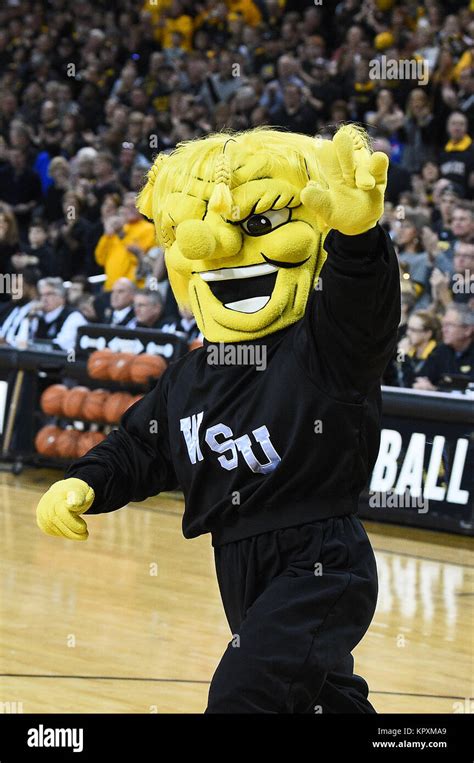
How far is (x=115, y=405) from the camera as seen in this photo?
29.6 feet

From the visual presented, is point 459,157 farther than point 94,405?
Yes

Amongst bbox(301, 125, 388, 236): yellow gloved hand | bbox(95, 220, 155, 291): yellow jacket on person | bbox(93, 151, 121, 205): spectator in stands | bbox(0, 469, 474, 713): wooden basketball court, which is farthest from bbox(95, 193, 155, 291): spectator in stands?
bbox(301, 125, 388, 236): yellow gloved hand

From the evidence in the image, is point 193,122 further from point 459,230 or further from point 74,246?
point 459,230

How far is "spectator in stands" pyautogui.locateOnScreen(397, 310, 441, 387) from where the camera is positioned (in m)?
8.23

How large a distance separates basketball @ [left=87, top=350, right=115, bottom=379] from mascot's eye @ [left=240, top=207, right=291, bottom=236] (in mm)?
5890

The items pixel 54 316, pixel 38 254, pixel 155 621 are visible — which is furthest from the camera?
pixel 38 254

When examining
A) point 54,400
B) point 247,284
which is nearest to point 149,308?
point 54,400

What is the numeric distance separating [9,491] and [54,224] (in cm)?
469

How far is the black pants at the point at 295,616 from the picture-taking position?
9.86 ft

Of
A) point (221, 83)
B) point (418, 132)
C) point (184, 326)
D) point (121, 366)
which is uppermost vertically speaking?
point (221, 83)

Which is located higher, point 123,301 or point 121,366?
point 123,301

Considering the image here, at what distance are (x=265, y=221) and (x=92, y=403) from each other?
596 cm

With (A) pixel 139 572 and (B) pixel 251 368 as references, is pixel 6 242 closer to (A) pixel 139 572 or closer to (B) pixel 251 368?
(A) pixel 139 572

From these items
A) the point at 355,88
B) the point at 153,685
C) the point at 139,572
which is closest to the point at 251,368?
the point at 153,685
